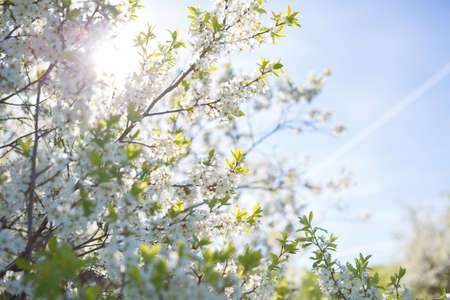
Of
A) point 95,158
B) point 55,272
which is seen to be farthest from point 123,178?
point 55,272

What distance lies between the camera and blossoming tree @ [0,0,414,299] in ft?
6.60

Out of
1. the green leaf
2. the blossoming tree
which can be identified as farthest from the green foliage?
the green leaf

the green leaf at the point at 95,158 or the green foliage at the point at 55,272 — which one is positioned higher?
the green leaf at the point at 95,158

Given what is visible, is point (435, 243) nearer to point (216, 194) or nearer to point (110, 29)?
point (216, 194)

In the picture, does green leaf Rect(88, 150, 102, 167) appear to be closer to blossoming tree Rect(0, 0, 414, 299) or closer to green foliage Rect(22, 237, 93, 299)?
blossoming tree Rect(0, 0, 414, 299)

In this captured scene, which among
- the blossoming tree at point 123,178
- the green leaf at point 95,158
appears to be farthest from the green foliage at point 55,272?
the green leaf at point 95,158

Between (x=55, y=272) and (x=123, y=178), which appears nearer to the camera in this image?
(x=55, y=272)

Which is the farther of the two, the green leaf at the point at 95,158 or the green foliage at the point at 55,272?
the green leaf at the point at 95,158

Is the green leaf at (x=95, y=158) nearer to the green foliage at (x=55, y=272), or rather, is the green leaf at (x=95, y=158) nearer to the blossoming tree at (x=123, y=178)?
the blossoming tree at (x=123, y=178)

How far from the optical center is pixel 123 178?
249 cm

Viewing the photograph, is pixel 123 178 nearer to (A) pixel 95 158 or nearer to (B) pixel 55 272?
(A) pixel 95 158

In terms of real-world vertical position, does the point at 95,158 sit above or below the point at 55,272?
above

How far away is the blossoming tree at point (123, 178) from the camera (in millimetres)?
2012

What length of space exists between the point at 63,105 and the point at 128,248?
4.95 feet
